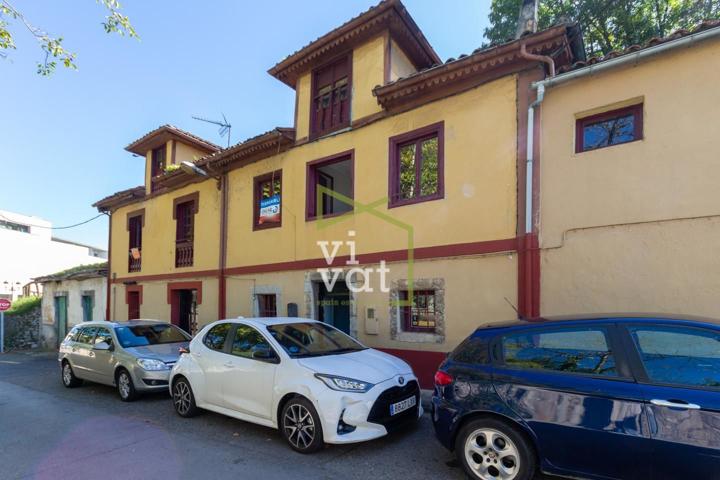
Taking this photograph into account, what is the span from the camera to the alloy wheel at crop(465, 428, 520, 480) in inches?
140

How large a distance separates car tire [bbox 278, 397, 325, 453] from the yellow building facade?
3.33m

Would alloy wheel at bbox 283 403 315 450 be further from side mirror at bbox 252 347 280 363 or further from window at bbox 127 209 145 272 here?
window at bbox 127 209 145 272

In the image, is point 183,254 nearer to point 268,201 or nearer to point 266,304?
point 266,304

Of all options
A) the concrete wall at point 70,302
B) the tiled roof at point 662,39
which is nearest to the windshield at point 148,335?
the tiled roof at point 662,39

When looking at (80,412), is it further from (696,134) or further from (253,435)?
(696,134)

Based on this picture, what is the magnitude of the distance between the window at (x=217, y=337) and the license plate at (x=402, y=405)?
2573mm

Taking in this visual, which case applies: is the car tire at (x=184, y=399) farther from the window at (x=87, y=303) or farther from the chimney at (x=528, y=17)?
the window at (x=87, y=303)

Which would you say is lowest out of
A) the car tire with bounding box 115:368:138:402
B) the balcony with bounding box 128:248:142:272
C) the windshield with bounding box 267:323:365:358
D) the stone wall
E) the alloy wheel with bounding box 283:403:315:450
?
the stone wall

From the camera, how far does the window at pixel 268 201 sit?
10.4 meters

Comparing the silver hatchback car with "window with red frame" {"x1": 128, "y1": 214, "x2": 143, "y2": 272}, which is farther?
"window with red frame" {"x1": 128, "y1": 214, "x2": 143, "y2": 272}

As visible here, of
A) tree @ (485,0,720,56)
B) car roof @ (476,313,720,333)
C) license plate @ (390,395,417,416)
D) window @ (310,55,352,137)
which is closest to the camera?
car roof @ (476,313,720,333)

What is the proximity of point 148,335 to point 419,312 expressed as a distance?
5474mm

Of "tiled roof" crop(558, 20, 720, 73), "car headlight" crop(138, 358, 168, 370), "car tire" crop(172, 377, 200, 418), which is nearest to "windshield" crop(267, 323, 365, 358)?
"car tire" crop(172, 377, 200, 418)

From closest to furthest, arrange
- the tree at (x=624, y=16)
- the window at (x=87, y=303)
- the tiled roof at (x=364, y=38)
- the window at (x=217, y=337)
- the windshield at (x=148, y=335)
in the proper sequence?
the window at (x=217, y=337) → the windshield at (x=148, y=335) → the tiled roof at (x=364, y=38) → the tree at (x=624, y=16) → the window at (x=87, y=303)
